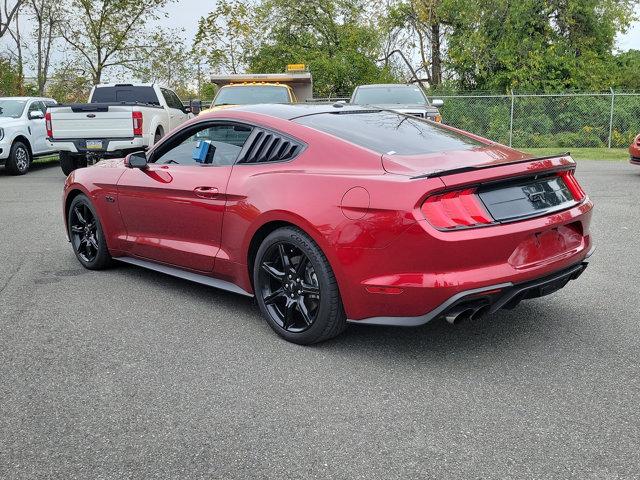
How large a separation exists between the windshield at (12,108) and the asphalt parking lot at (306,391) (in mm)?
11793

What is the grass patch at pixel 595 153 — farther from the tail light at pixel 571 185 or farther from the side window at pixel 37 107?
the tail light at pixel 571 185

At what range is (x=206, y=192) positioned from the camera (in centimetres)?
457

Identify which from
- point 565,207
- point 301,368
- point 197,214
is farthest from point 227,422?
point 565,207

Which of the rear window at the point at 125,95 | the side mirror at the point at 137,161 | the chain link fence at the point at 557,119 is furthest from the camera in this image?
the chain link fence at the point at 557,119

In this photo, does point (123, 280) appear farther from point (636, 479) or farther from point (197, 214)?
point (636, 479)

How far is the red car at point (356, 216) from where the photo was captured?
137 inches

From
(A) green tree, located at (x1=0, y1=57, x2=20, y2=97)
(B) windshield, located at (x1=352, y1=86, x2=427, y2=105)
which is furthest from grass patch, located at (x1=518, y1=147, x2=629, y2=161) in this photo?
(A) green tree, located at (x1=0, y1=57, x2=20, y2=97)

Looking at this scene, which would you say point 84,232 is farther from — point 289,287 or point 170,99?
point 170,99

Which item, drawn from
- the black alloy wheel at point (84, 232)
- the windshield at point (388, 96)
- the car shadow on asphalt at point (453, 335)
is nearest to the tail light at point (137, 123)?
the windshield at point (388, 96)

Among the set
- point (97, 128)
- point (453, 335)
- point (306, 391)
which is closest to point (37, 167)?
point (97, 128)

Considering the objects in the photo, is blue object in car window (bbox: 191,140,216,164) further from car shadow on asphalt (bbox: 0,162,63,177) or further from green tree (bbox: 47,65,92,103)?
green tree (bbox: 47,65,92,103)

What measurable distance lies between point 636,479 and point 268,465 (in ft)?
4.76

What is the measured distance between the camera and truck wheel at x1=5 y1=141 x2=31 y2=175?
48.6 feet

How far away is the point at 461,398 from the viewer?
3330 mm
